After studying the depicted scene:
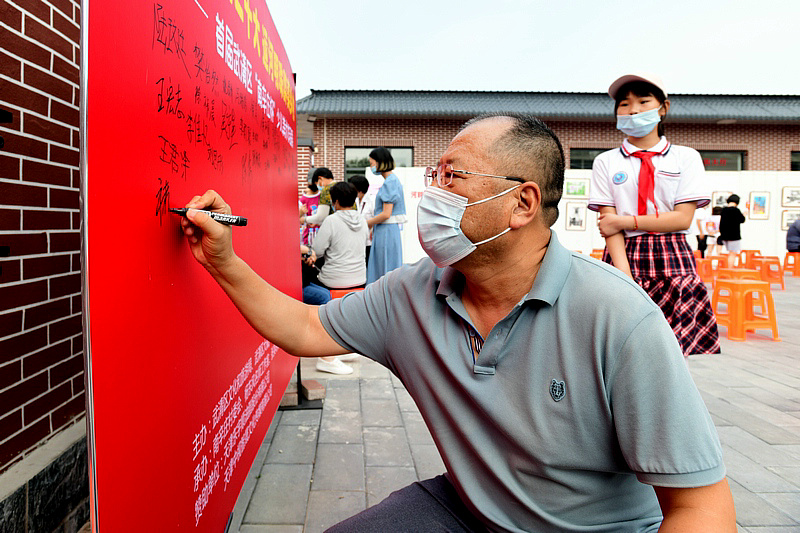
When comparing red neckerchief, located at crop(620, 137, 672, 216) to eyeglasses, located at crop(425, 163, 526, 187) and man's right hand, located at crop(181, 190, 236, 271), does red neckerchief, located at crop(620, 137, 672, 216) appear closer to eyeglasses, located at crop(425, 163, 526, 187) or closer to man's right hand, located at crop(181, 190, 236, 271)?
eyeglasses, located at crop(425, 163, 526, 187)

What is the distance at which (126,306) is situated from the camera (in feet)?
3.33

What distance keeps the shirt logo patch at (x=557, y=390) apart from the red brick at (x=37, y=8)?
2.12 m

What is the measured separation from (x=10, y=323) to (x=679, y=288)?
2.89 meters

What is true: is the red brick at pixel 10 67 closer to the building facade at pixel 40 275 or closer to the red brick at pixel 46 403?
the building facade at pixel 40 275

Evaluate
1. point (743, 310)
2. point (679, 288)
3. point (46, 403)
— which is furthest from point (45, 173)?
point (743, 310)

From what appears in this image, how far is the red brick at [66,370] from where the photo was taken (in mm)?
2199

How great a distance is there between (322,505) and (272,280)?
110 centimetres

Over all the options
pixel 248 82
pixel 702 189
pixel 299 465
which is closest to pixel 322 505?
pixel 299 465

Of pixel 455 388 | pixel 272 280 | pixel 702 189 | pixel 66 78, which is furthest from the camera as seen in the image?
pixel 702 189

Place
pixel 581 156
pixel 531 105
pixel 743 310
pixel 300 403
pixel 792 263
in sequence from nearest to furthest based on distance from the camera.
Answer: pixel 300 403 → pixel 743 310 → pixel 792 263 → pixel 531 105 → pixel 581 156

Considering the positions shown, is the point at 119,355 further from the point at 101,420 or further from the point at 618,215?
the point at 618,215

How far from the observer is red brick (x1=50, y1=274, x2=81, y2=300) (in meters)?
2.18

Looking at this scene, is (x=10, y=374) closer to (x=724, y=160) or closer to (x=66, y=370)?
(x=66, y=370)

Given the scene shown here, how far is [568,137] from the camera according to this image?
18.2m
